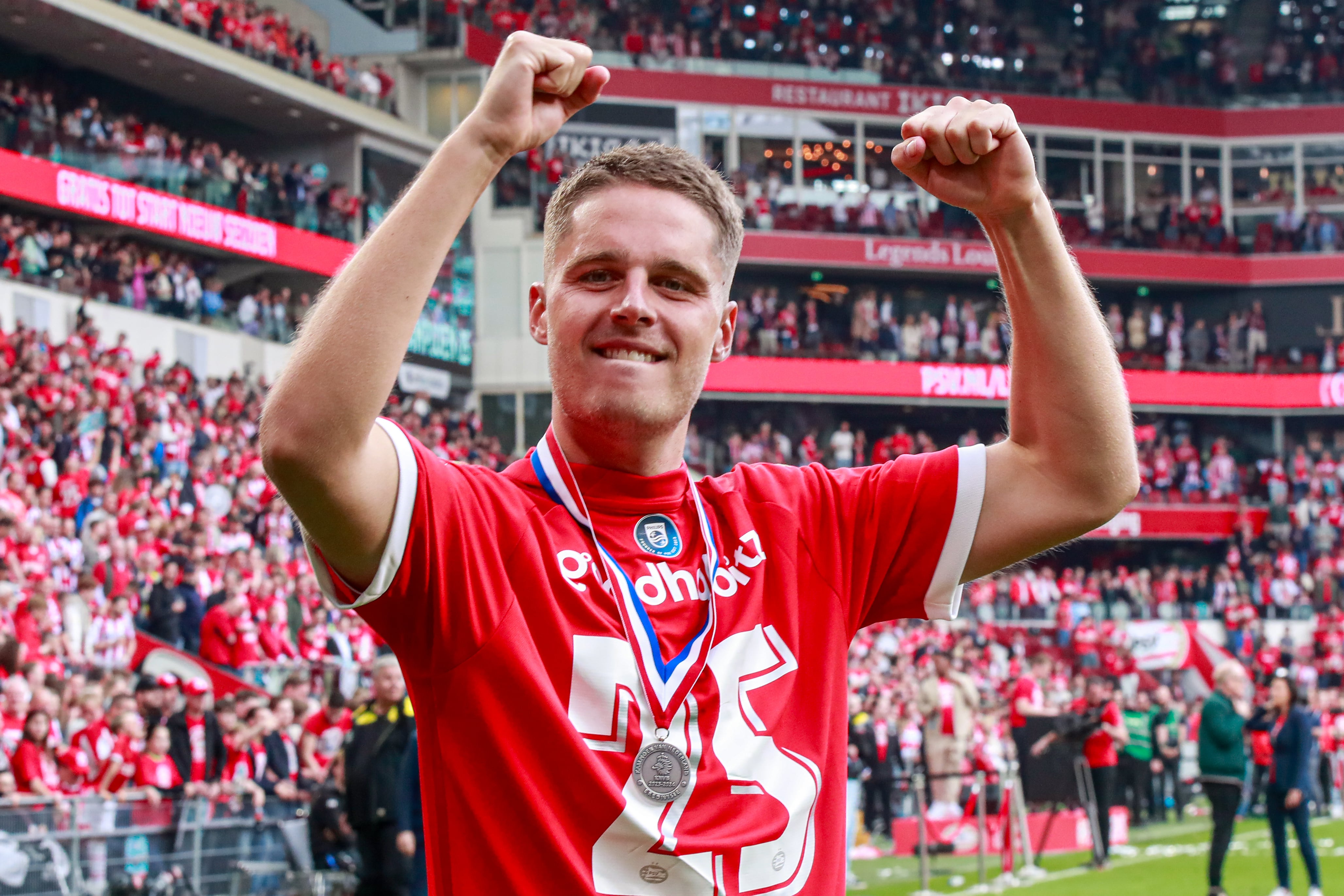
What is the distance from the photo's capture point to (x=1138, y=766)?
53.6 ft

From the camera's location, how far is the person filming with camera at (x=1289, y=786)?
33.6ft

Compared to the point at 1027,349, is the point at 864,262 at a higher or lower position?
higher

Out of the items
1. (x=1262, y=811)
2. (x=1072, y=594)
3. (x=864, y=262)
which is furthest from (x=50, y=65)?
(x=1262, y=811)

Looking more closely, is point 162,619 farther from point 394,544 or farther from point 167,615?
point 394,544

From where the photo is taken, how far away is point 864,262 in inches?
1316

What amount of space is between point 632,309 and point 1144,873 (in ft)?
37.6

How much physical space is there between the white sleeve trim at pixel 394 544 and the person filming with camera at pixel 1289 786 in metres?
9.73

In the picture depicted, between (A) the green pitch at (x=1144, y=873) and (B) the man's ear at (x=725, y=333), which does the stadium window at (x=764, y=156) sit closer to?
(A) the green pitch at (x=1144, y=873)

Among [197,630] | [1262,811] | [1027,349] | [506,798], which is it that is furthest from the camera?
[1262,811]

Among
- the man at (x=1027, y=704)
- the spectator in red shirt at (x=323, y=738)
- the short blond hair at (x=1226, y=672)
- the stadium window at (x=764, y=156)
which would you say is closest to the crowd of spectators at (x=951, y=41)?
A: the stadium window at (x=764, y=156)

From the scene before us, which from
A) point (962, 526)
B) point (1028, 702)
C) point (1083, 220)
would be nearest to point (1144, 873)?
point (1028, 702)

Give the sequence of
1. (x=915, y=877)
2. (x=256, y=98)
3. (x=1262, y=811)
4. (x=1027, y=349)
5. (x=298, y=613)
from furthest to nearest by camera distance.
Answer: (x=256, y=98), (x=1262, y=811), (x=298, y=613), (x=915, y=877), (x=1027, y=349)

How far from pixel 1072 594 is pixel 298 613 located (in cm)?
1533

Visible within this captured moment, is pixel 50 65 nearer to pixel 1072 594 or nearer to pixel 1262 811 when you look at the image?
pixel 1072 594
